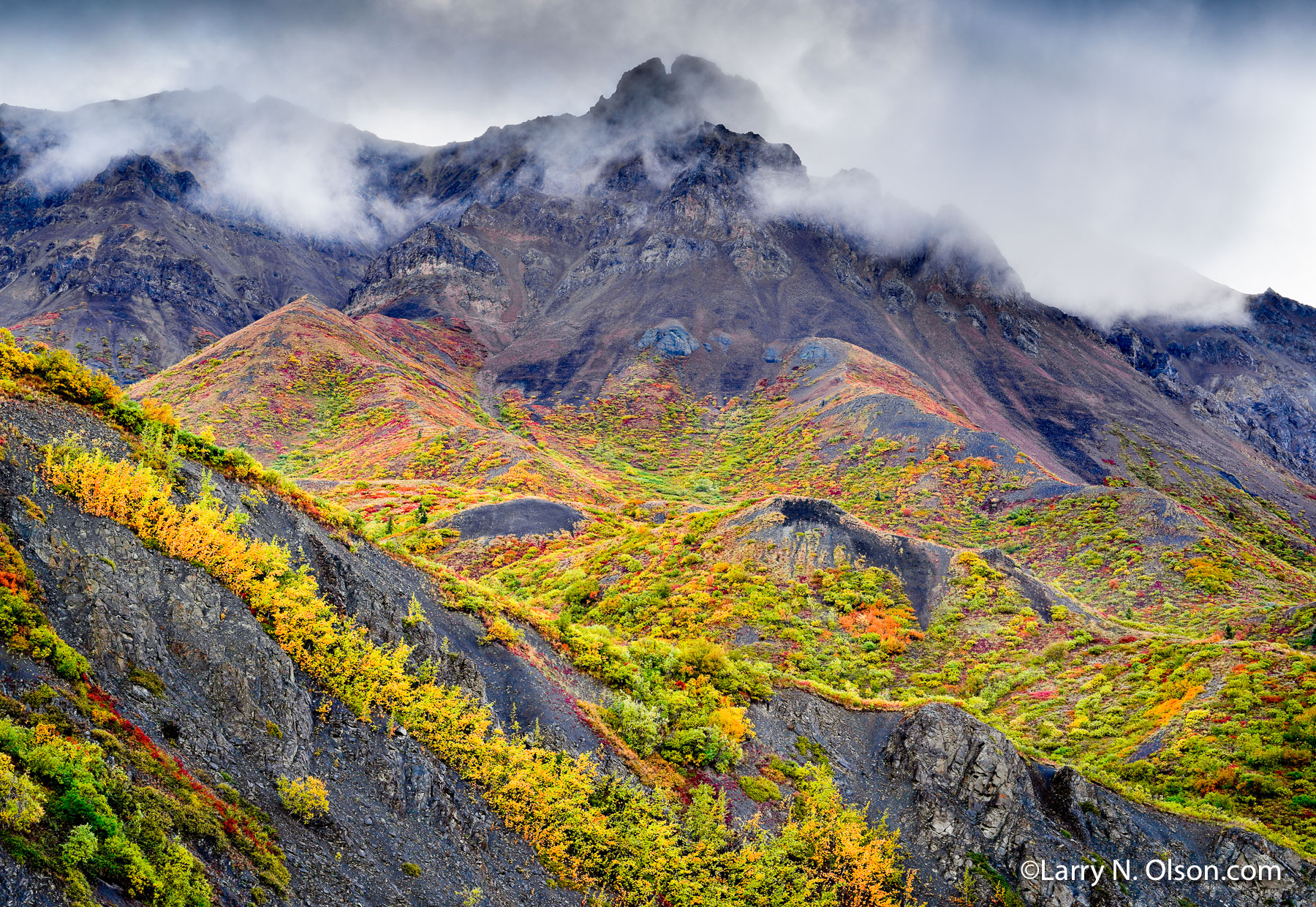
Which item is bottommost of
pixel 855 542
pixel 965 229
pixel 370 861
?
pixel 370 861

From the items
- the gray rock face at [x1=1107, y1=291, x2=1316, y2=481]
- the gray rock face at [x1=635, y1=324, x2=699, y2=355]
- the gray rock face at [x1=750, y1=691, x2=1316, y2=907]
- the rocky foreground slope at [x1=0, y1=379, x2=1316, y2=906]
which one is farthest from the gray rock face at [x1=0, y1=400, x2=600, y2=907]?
the gray rock face at [x1=1107, y1=291, x2=1316, y2=481]

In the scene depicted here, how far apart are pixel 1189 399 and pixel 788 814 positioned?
588 ft

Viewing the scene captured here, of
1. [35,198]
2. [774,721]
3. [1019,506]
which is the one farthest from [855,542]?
[35,198]

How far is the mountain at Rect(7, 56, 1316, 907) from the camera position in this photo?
40.5ft

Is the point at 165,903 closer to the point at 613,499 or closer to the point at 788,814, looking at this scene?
the point at 788,814

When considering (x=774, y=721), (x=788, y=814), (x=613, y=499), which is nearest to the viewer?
(x=788, y=814)

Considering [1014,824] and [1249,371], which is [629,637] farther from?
[1249,371]

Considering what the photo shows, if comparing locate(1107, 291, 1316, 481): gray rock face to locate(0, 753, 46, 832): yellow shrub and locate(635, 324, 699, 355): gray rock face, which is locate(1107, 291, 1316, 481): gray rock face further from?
locate(0, 753, 46, 832): yellow shrub

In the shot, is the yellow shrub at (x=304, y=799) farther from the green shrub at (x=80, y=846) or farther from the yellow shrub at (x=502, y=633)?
the yellow shrub at (x=502, y=633)

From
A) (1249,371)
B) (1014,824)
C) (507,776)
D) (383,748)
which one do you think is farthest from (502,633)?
(1249,371)

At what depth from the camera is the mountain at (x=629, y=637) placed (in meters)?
12.4

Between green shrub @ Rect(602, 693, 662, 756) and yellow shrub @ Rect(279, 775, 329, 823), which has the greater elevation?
yellow shrub @ Rect(279, 775, 329, 823)

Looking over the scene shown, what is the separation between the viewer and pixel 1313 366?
172 meters

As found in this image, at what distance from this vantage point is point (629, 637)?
3881 centimetres
